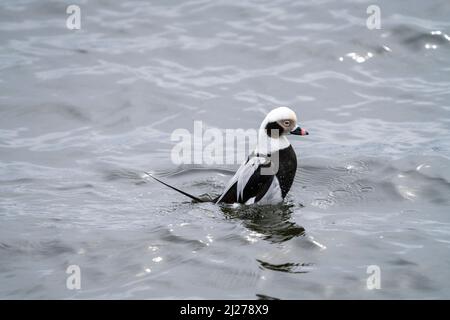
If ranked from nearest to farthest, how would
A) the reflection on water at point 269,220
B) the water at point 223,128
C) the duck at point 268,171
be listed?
1. the water at point 223,128
2. the reflection on water at point 269,220
3. the duck at point 268,171

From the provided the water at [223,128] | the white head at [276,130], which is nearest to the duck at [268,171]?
the white head at [276,130]

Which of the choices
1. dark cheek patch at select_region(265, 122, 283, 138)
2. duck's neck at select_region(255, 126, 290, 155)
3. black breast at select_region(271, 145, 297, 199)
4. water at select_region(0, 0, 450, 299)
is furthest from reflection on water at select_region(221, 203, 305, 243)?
dark cheek patch at select_region(265, 122, 283, 138)

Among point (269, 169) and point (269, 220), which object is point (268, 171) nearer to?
point (269, 169)

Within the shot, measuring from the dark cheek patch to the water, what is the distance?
0.68m

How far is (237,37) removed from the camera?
446 inches

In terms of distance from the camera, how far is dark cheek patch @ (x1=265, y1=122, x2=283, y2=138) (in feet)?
24.6

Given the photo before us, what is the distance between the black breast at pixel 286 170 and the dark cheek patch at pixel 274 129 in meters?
0.18

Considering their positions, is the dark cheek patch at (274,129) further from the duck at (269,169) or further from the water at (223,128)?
the water at (223,128)

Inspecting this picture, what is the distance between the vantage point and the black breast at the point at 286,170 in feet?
24.5

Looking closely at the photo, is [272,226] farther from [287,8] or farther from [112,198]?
[287,8]

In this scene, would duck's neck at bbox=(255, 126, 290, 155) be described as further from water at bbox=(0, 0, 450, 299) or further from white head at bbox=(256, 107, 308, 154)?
water at bbox=(0, 0, 450, 299)

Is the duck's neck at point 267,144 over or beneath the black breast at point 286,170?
over

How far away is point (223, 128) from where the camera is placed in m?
9.34

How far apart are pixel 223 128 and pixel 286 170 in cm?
202
